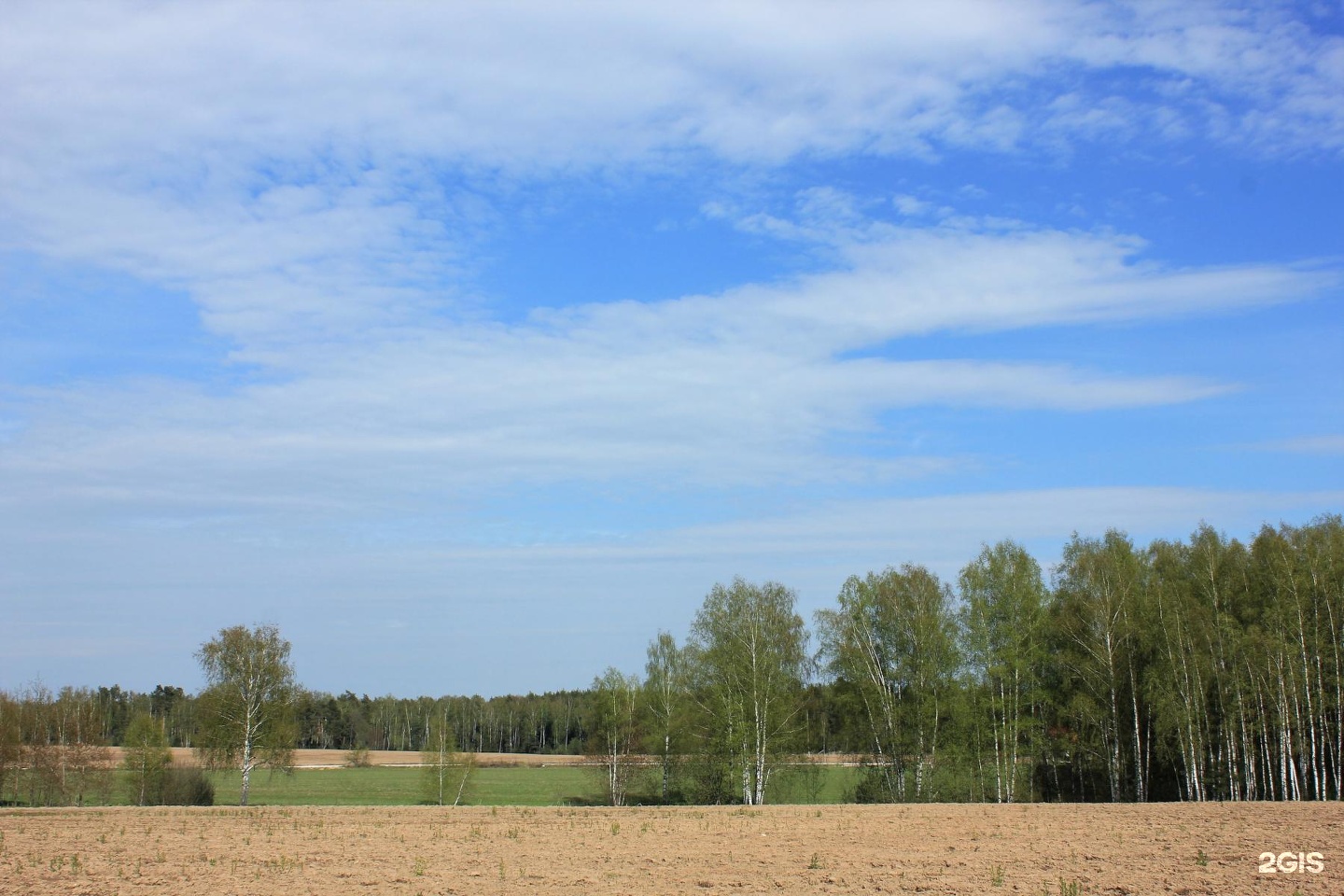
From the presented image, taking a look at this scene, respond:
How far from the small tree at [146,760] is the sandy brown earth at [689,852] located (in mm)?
22591

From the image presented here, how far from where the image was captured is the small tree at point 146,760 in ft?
199

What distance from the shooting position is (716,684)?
199 ft

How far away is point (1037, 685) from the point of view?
56.2 meters

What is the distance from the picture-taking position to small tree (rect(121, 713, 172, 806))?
60.6 m

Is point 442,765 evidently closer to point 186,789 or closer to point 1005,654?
point 186,789

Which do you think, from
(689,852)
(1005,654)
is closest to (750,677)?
(1005,654)

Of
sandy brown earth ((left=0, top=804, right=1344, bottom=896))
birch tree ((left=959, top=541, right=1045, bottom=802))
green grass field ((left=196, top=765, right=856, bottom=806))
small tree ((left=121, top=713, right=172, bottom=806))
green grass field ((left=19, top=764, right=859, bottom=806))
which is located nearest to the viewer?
sandy brown earth ((left=0, top=804, right=1344, bottom=896))

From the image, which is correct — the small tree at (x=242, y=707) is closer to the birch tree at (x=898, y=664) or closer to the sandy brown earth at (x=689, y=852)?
the sandy brown earth at (x=689, y=852)

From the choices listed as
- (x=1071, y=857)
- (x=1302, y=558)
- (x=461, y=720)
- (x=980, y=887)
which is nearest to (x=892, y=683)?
(x=1302, y=558)

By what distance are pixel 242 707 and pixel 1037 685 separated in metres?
46.1

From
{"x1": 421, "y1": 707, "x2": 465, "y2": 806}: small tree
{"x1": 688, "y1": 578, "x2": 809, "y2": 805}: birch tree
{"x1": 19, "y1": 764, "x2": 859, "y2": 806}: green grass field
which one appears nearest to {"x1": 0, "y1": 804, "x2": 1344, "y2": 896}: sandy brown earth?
{"x1": 688, "y1": 578, "x2": 809, "y2": 805}: birch tree

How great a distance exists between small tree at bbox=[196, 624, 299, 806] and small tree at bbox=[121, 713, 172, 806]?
2.73 m

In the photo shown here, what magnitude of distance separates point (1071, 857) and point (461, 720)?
179771 mm

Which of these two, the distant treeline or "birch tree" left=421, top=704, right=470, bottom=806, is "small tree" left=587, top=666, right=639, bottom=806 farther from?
"birch tree" left=421, top=704, right=470, bottom=806
